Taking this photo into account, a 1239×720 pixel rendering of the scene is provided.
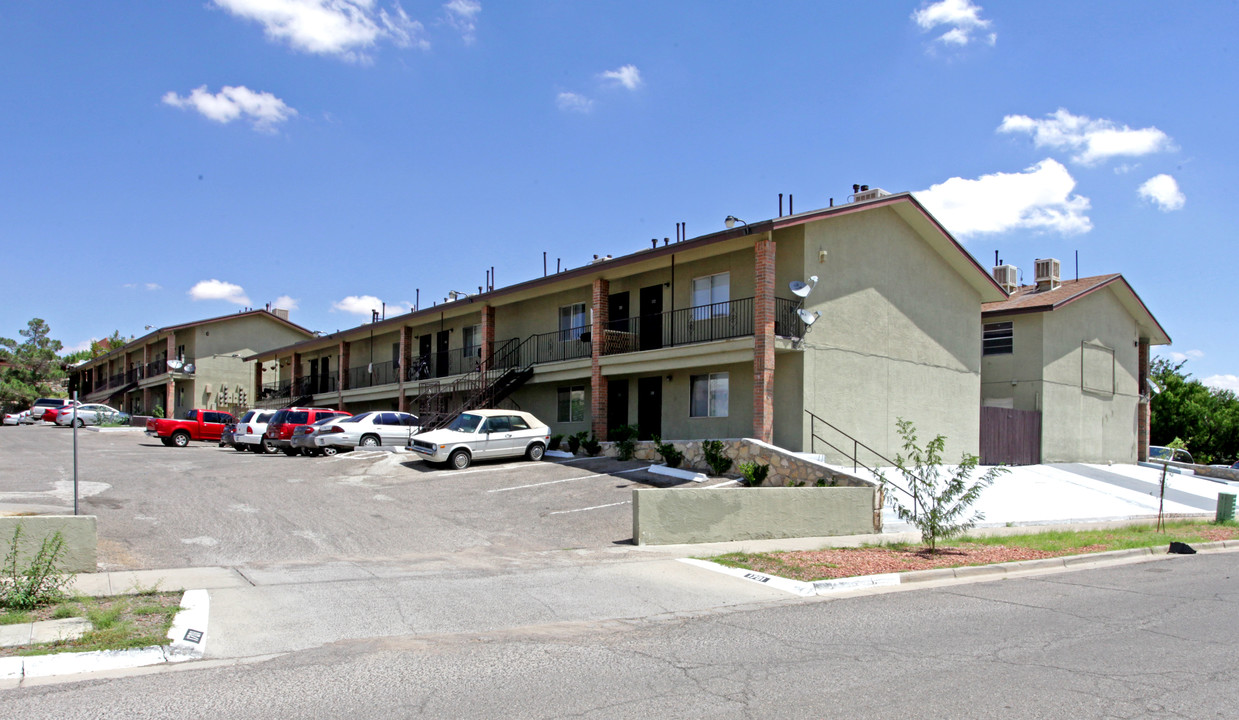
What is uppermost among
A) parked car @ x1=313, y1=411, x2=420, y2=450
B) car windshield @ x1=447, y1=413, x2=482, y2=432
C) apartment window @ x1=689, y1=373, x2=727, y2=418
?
apartment window @ x1=689, y1=373, x2=727, y2=418

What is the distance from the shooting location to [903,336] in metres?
24.2

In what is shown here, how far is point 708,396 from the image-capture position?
23.0 metres

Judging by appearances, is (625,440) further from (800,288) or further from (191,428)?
(191,428)

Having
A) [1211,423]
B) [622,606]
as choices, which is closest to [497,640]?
[622,606]

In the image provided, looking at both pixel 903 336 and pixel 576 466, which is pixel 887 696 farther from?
pixel 903 336

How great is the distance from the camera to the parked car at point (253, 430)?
28.8 metres

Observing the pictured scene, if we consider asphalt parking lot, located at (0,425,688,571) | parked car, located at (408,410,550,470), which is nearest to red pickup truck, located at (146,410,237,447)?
asphalt parking lot, located at (0,425,688,571)

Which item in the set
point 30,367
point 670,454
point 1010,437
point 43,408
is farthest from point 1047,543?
point 30,367

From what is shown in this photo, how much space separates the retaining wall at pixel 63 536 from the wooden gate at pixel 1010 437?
972 inches

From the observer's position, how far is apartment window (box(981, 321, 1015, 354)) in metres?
30.3

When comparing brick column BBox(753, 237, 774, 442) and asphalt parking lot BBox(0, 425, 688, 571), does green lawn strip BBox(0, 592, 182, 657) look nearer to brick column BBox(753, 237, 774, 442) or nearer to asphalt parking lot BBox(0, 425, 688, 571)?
asphalt parking lot BBox(0, 425, 688, 571)

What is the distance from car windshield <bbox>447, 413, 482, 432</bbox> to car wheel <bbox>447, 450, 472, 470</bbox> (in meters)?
0.67

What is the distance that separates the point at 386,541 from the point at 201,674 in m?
6.86

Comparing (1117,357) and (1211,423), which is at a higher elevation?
(1117,357)
